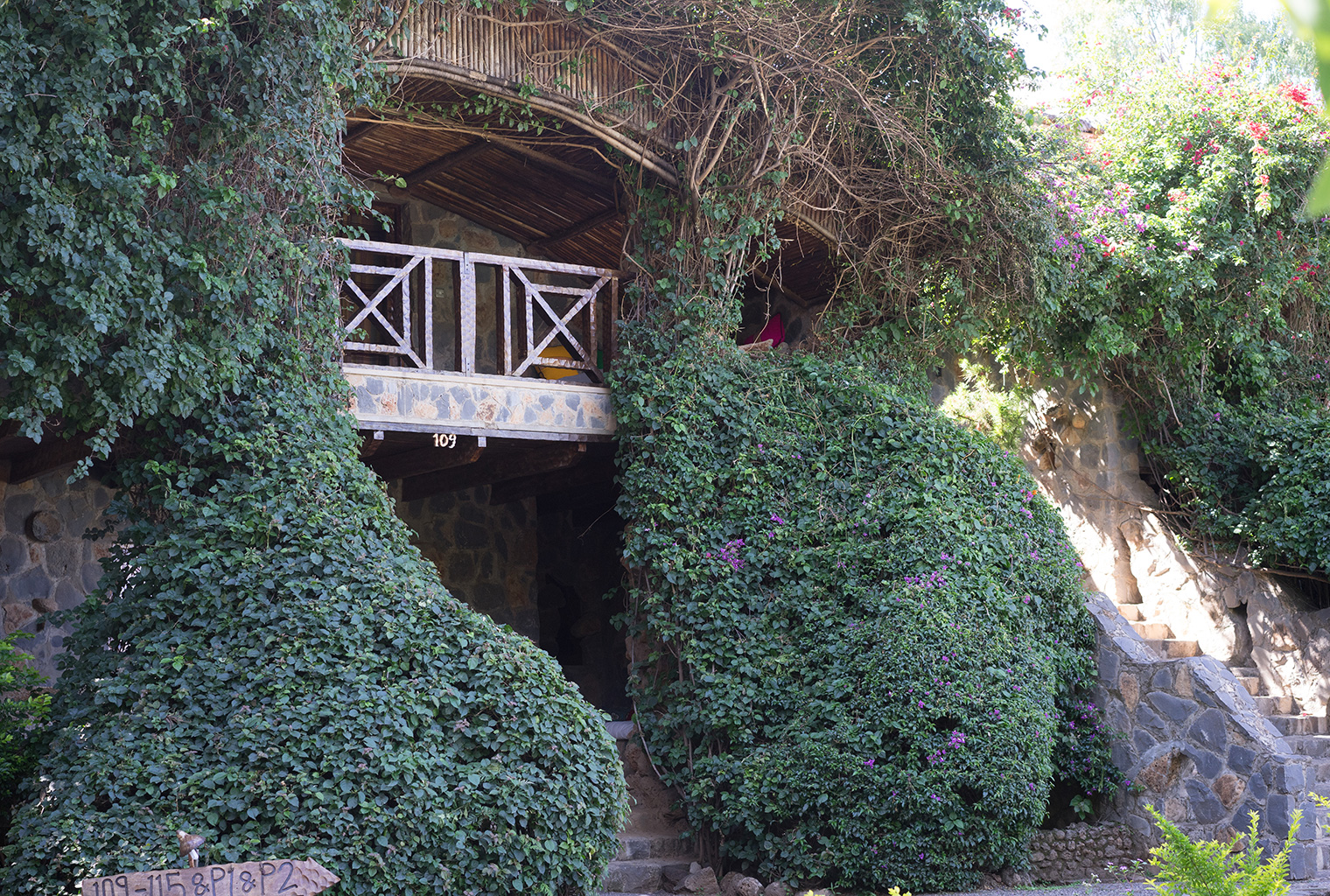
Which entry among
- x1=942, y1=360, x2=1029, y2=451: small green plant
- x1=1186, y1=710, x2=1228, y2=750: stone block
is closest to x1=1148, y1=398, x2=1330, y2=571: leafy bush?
x1=942, y1=360, x2=1029, y2=451: small green plant

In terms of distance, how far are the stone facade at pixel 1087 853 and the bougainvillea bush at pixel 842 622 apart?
0.34 meters

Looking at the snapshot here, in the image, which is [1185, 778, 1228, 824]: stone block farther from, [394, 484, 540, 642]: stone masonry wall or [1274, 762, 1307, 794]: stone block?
[394, 484, 540, 642]: stone masonry wall

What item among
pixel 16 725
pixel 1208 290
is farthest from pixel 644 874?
pixel 1208 290

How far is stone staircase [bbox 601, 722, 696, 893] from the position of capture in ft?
22.2

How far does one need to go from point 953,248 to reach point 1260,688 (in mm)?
4514

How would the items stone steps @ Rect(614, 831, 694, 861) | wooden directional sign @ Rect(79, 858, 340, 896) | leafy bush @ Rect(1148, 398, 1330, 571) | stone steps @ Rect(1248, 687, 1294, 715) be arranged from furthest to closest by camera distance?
leafy bush @ Rect(1148, 398, 1330, 571) → stone steps @ Rect(1248, 687, 1294, 715) → stone steps @ Rect(614, 831, 694, 861) → wooden directional sign @ Rect(79, 858, 340, 896)

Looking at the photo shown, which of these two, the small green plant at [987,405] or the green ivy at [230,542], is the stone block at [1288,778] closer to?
the small green plant at [987,405]

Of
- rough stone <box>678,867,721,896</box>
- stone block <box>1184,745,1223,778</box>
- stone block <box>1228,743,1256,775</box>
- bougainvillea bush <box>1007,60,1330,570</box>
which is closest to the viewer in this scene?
rough stone <box>678,867,721,896</box>

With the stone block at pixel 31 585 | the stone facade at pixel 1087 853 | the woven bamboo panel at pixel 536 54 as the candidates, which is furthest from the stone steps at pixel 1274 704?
the stone block at pixel 31 585

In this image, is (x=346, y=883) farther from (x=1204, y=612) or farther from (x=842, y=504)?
(x=1204, y=612)

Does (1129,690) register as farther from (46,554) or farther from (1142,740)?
(46,554)

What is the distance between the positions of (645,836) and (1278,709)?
5.42 metres

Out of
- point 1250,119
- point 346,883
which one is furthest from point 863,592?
point 1250,119

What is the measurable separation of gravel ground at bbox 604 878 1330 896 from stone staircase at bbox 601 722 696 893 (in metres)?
0.13
